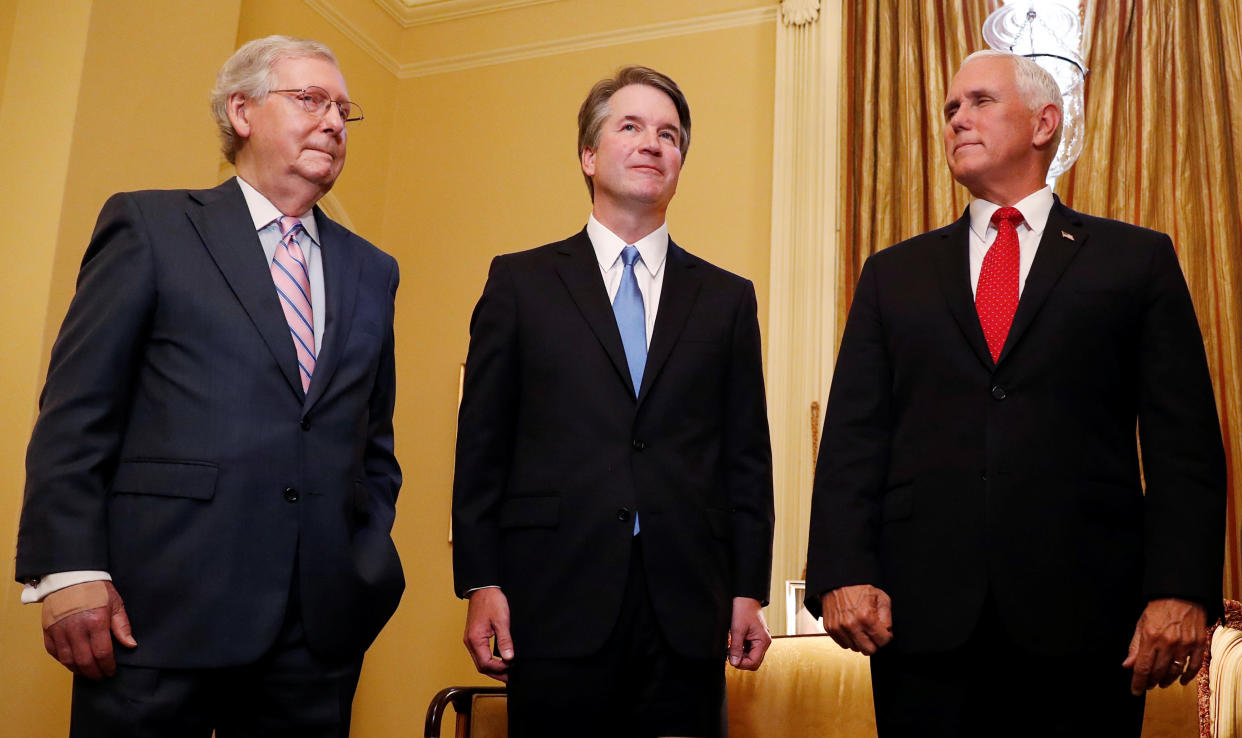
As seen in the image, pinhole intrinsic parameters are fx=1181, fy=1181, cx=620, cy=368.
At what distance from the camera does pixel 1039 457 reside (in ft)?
6.66

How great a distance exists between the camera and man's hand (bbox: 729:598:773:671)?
2.29 m

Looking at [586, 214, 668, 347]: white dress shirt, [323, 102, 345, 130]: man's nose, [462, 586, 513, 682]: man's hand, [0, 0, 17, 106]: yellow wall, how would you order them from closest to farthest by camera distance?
[462, 586, 513, 682]: man's hand → [323, 102, 345, 130]: man's nose → [586, 214, 668, 347]: white dress shirt → [0, 0, 17, 106]: yellow wall

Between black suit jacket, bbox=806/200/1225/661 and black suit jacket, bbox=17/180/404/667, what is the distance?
863 mm

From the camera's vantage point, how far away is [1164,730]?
115 inches

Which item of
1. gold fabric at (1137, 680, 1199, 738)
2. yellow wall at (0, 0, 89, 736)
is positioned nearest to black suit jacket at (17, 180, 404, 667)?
gold fabric at (1137, 680, 1199, 738)

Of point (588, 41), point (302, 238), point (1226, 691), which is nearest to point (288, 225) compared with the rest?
point (302, 238)

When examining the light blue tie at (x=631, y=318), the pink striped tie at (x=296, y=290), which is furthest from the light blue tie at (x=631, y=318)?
the pink striped tie at (x=296, y=290)

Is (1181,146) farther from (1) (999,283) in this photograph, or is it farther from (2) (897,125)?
(1) (999,283)

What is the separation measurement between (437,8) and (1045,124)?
5.13 metres

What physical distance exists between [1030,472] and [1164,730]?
132 centimetres

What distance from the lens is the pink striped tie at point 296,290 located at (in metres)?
2.17

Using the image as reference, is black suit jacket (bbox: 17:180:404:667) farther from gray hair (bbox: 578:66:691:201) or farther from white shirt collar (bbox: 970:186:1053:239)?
white shirt collar (bbox: 970:186:1053:239)

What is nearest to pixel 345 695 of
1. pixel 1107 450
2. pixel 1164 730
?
pixel 1107 450

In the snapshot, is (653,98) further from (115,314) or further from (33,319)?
(33,319)
